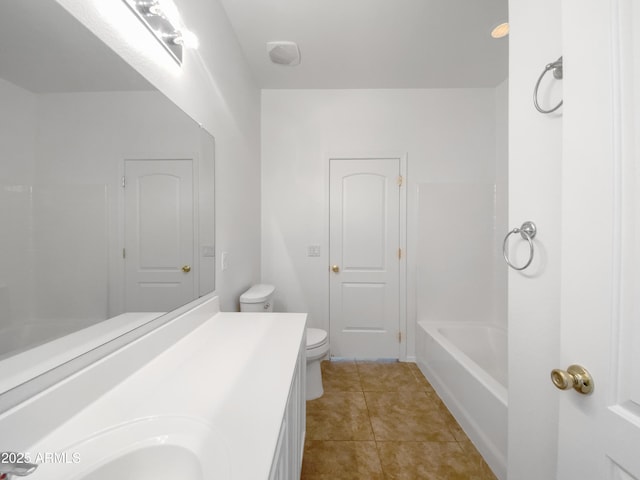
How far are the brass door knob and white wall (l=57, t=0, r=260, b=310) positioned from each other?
4.92 feet

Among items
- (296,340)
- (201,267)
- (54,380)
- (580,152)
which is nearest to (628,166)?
(580,152)

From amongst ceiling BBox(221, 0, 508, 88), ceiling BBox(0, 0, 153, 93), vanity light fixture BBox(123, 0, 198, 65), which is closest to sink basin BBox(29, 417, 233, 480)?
ceiling BBox(0, 0, 153, 93)

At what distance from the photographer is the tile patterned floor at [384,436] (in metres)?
1.35

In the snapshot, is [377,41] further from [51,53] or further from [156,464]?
[156,464]

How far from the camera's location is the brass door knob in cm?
59

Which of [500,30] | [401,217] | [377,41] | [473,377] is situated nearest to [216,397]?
[473,377]

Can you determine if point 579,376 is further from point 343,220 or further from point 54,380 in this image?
point 343,220

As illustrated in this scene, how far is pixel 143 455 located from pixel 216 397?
18cm

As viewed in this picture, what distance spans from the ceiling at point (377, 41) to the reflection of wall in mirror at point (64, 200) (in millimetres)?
1304

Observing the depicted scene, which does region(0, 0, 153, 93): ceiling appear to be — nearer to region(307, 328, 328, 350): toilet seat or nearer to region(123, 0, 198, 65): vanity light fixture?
region(123, 0, 198, 65): vanity light fixture

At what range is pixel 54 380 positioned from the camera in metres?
0.58

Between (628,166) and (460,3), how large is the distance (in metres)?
1.68

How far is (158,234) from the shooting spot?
3.28ft

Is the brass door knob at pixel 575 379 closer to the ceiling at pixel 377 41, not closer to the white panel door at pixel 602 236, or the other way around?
the white panel door at pixel 602 236
